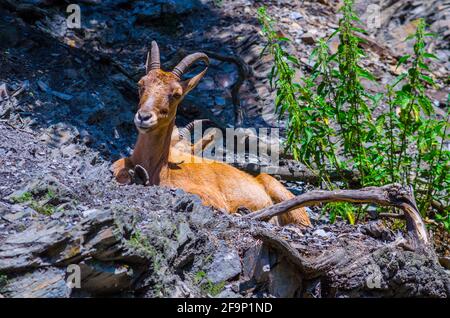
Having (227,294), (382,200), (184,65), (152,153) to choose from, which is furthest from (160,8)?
(227,294)

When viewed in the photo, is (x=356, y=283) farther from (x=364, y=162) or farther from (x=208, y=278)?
(x=364, y=162)

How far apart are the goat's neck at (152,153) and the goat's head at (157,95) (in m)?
0.18

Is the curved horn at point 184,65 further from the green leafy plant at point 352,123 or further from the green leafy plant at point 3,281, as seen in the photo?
the green leafy plant at point 3,281

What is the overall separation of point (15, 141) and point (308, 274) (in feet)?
12.5

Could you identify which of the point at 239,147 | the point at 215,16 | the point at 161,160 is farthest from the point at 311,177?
the point at 215,16

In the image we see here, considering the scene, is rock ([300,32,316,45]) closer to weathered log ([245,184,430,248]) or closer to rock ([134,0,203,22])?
rock ([134,0,203,22])

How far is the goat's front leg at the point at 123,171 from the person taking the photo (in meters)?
8.09

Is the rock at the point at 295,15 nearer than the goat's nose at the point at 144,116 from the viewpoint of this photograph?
No

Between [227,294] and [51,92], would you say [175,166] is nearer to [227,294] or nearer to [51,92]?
[51,92]

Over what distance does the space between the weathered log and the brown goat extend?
1.23 meters

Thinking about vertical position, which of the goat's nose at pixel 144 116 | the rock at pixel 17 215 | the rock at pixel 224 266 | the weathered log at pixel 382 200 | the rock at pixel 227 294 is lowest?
the rock at pixel 227 294

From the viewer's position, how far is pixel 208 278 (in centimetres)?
562

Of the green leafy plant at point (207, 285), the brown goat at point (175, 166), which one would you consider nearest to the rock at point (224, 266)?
the green leafy plant at point (207, 285)

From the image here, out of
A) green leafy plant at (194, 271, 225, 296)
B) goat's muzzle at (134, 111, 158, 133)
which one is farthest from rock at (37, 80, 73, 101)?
green leafy plant at (194, 271, 225, 296)
